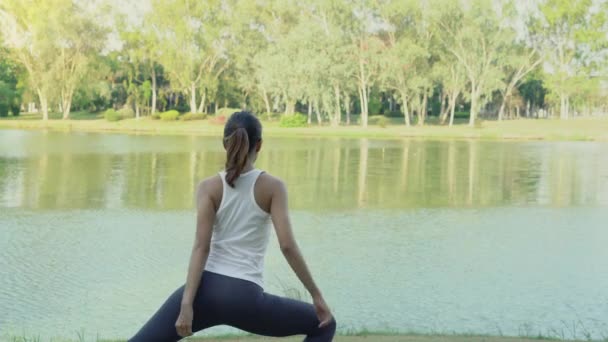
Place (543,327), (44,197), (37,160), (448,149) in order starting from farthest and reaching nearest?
1. (448,149)
2. (37,160)
3. (44,197)
4. (543,327)

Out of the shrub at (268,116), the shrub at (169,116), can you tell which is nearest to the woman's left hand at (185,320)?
the shrub at (169,116)

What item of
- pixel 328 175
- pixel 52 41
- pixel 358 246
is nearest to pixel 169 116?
pixel 52 41

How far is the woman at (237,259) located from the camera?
326cm

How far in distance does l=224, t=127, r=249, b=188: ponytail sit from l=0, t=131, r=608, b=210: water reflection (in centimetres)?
1315

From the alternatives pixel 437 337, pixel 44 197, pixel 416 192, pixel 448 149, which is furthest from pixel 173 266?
pixel 448 149

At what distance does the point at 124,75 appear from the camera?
77.1 metres

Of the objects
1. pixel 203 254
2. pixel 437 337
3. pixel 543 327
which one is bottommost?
pixel 543 327

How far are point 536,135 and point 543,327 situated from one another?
147 ft

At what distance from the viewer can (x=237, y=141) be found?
3.26 m

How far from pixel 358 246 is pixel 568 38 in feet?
186

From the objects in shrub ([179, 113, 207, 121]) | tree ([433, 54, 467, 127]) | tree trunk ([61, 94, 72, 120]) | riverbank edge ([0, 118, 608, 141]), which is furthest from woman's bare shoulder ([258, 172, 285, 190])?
tree trunk ([61, 94, 72, 120])

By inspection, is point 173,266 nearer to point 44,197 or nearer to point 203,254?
point 203,254

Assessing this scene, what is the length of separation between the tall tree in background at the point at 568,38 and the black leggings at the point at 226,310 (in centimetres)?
6151

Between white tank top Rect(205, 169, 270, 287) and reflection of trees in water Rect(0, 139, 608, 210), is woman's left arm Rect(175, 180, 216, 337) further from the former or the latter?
reflection of trees in water Rect(0, 139, 608, 210)
